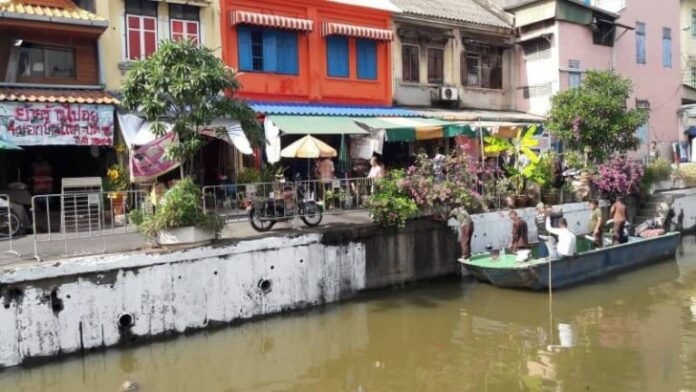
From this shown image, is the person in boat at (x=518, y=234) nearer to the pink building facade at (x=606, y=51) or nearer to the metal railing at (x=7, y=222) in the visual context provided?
the metal railing at (x=7, y=222)

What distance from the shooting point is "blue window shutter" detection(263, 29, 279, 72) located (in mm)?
17562

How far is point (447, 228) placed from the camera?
14.3 meters

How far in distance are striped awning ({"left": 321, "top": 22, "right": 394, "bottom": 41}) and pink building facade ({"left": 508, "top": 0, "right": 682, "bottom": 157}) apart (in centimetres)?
685

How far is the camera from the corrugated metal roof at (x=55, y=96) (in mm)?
13250

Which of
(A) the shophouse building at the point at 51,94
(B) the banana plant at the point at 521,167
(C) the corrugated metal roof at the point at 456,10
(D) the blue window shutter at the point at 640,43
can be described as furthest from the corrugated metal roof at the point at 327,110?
(D) the blue window shutter at the point at 640,43

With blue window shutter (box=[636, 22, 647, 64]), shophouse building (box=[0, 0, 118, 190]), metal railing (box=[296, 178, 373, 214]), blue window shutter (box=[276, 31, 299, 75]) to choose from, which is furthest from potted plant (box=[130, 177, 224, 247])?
blue window shutter (box=[636, 22, 647, 64])

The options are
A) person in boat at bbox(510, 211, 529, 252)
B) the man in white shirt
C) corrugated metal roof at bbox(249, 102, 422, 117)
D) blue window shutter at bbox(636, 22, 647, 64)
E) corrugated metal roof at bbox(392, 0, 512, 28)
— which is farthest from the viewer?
blue window shutter at bbox(636, 22, 647, 64)

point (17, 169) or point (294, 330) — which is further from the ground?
point (17, 169)

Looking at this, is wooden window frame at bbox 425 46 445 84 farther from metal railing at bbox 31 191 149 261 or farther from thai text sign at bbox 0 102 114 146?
metal railing at bbox 31 191 149 261

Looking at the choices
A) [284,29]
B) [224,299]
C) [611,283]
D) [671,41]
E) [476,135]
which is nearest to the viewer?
[224,299]

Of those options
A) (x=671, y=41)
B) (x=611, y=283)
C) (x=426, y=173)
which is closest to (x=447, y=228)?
(x=426, y=173)

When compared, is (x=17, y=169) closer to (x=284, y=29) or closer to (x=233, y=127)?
(x=233, y=127)

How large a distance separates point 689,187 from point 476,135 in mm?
8807

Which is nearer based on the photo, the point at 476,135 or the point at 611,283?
the point at 611,283
